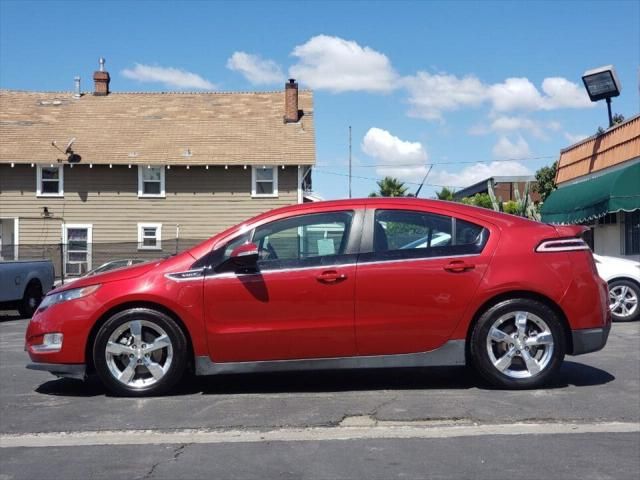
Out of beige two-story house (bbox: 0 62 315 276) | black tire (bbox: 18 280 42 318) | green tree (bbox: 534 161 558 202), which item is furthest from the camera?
green tree (bbox: 534 161 558 202)

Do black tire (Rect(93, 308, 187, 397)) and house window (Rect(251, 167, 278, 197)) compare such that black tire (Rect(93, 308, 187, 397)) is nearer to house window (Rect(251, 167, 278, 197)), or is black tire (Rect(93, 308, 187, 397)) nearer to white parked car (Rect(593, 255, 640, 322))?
white parked car (Rect(593, 255, 640, 322))

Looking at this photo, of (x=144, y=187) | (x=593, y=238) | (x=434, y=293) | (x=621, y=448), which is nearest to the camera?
(x=621, y=448)

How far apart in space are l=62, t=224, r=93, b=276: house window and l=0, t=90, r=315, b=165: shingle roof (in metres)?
2.68

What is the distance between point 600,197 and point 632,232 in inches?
63.4

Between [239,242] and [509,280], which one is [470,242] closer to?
[509,280]

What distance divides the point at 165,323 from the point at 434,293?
2.18 metres

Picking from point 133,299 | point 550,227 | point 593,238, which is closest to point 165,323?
point 133,299

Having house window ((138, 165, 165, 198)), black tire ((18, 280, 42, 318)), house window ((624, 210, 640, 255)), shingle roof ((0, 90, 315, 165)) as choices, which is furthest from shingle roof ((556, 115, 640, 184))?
house window ((138, 165, 165, 198))

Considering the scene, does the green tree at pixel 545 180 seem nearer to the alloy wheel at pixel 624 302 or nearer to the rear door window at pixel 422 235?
the alloy wheel at pixel 624 302

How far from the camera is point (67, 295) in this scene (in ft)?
20.8

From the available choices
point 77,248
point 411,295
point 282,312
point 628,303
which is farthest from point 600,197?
point 77,248

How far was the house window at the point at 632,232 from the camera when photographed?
54.2 feet

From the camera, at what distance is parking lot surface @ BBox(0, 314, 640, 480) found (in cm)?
461

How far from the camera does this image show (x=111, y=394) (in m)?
6.35
